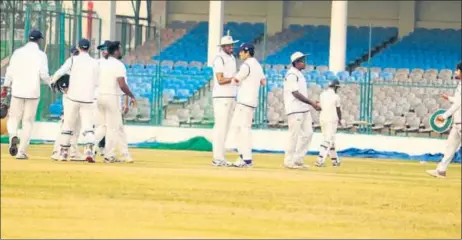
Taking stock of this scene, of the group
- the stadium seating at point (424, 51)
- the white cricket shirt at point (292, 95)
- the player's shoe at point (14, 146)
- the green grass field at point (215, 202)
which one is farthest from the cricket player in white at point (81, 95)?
the stadium seating at point (424, 51)

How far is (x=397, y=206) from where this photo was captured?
17875 mm

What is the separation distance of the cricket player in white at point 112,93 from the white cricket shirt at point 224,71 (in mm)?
1461

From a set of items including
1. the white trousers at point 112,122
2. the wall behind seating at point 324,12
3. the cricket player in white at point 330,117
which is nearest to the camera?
the white trousers at point 112,122

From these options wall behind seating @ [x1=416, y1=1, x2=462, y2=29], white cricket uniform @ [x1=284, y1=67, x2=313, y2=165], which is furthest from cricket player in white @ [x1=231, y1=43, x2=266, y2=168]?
wall behind seating @ [x1=416, y1=1, x2=462, y2=29]

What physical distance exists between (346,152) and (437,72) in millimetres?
10371

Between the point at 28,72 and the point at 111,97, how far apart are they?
4.98ft

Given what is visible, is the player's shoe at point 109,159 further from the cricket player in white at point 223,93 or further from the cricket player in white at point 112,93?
the cricket player in white at point 223,93

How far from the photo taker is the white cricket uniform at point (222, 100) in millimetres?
24578

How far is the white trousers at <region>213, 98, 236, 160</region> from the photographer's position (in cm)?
2475

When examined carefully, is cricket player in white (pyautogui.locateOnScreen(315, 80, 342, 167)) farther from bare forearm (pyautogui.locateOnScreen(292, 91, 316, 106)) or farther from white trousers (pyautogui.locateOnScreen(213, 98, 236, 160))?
white trousers (pyautogui.locateOnScreen(213, 98, 236, 160))

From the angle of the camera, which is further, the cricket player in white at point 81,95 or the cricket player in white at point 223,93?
the cricket player in white at point 223,93

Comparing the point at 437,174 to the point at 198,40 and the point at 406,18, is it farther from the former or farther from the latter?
the point at 406,18

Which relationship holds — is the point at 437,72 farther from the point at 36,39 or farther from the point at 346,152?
the point at 36,39

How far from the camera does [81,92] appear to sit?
77.6 feet
